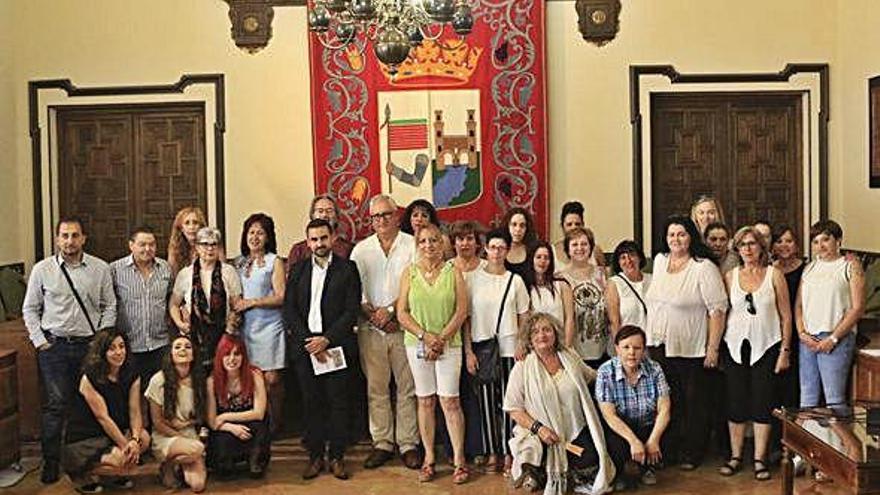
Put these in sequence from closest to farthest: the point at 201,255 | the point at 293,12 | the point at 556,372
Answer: the point at 556,372 < the point at 201,255 < the point at 293,12

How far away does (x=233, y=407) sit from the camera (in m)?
5.81

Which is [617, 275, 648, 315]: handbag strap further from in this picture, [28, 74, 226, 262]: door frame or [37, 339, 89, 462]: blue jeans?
[28, 74, 226, 262]: door frame

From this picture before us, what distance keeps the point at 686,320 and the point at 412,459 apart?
1.67 meters

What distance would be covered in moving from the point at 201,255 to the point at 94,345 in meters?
0.75

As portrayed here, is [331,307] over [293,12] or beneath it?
beneath

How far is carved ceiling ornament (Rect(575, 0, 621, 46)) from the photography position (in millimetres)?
7867

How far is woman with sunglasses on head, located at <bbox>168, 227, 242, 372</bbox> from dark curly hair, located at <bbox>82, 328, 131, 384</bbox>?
0.41 meters

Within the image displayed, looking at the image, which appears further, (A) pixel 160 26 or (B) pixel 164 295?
(A) pixel 160 26

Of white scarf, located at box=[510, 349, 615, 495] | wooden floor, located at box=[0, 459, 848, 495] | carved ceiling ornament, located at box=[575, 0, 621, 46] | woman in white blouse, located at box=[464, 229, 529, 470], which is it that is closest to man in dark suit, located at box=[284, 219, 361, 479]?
wooden floor, located at box=[0, 459, 848, 495]

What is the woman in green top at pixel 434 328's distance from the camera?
5.71 metres

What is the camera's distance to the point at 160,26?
7934 mm

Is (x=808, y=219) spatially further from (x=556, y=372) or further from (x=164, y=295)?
(x=164, y=295)

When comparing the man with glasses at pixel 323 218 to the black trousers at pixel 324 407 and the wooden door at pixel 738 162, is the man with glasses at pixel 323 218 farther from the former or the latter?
the wooden door at pixel 738 162

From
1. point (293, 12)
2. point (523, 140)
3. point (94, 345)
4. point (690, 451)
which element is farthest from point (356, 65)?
point (690, 451)
